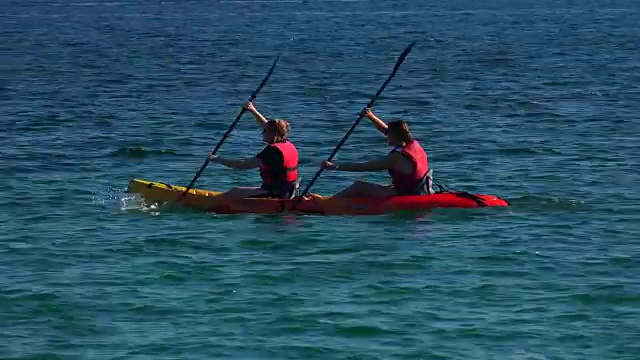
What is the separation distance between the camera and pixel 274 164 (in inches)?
818

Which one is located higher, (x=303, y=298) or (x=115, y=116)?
(x=303, y=298)

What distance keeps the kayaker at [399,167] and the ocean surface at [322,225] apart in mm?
431

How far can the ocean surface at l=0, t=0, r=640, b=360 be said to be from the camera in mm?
15156

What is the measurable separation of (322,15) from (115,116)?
141 ft

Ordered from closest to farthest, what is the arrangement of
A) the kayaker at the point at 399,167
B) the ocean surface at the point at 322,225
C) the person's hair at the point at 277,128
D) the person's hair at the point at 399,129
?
the ocean surface at the point at 322,225 → the person's hair at the point at 399,129 → the kayaker at the point at 399,167 → the person's hair at the point at 277,128

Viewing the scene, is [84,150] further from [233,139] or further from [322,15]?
[322,15]

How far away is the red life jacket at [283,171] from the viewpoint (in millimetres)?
20641

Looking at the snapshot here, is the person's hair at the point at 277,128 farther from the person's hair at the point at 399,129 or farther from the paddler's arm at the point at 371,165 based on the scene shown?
the person's hair at the point at 399,129

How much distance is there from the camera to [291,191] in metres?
21.0

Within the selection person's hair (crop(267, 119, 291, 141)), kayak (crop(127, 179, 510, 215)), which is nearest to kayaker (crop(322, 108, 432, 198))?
kayak (crop(127, 179, 510, 215))

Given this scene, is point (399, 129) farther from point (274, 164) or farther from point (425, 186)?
point (274, 164)

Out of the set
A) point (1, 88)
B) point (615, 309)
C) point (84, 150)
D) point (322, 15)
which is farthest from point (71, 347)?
point (322, 15)

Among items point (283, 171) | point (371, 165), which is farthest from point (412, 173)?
point (283, 171)

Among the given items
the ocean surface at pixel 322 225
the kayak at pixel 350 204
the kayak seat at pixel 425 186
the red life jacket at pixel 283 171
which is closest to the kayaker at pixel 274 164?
the red life jacket at pixel 283 171
